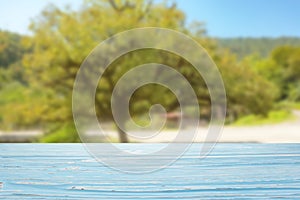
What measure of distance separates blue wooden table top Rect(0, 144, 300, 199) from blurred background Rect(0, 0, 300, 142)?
2562 mm

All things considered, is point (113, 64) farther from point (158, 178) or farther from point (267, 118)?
point (158, 178)

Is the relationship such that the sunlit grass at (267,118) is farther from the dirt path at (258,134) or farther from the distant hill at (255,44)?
the distant hill at (255,44)

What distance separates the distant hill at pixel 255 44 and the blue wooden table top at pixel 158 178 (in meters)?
3.56

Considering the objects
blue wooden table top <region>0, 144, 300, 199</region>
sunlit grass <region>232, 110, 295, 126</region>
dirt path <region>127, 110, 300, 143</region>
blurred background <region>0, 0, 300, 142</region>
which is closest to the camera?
blue wooden table top <region>0, 144, 300, 199</region>

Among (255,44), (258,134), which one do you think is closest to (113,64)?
(258,134)

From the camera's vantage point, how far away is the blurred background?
21.6ft

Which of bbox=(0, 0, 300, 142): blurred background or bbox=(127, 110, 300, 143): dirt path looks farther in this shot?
bbox=(0, 0, 300, 142): blurred background

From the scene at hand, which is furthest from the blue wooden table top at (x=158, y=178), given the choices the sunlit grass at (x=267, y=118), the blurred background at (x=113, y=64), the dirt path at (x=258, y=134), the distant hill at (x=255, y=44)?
the distant hill at (x=255, y=44)

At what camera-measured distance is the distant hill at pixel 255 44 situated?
24.7 feet

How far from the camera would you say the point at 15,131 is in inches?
272

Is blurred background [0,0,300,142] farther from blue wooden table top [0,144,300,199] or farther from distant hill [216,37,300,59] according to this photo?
blue wooden table top [0,144,300,199]

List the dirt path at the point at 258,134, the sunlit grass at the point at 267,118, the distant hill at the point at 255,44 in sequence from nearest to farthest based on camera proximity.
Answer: the dirt path at the point at 258,134 < the sunlit grass at the point at 267,118 < the distant hill at the point at 255,44

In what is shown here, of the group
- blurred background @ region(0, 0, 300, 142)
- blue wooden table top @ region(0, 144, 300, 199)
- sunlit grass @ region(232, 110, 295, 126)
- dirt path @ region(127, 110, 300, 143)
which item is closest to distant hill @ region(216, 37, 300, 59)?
blurred background @ region(0, 0, 300, 142)

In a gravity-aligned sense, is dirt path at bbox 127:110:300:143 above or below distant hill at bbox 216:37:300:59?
below
